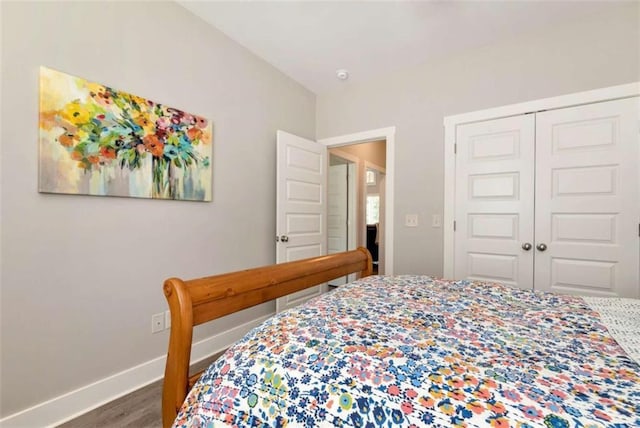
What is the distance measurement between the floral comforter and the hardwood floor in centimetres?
111

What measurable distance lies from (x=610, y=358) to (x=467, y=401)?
50 centimetres

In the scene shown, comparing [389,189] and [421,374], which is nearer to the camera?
[421,374]

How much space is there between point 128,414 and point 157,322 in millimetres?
534

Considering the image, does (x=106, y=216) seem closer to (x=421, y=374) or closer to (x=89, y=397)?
(x=89, y=397)

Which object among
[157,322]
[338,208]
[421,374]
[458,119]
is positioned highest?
[458,119]

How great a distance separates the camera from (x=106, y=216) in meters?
1.74

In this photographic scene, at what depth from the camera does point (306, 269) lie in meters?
1.50

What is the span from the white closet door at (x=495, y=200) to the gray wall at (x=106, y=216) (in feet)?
6.30

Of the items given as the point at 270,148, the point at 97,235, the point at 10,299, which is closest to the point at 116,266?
the point at 97,235

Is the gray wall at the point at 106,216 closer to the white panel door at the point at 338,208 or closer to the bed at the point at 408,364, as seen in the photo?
the bed at the point at 408,364

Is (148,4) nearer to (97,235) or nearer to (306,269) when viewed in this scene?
(97,235)

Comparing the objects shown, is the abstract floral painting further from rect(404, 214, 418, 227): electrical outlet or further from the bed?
rect(404, 214, 418, 227): electrical outlet

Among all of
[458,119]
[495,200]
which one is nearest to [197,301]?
[495,200]

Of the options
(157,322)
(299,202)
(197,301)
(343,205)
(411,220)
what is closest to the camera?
(197,301)
